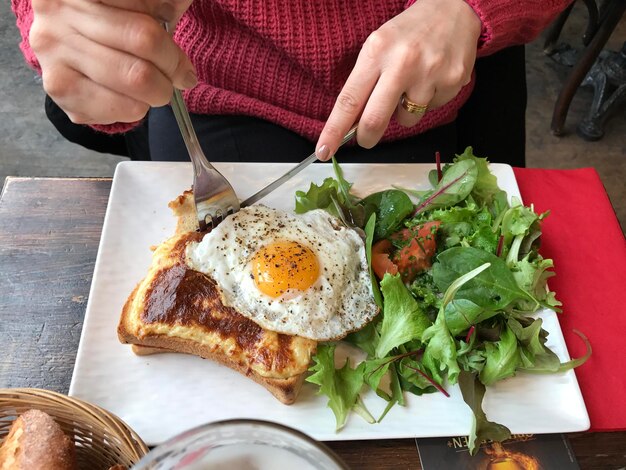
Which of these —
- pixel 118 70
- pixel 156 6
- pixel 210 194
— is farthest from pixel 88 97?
pixel 210 194

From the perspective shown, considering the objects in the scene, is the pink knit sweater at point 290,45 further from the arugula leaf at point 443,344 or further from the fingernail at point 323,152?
the arugula leaf at point 443,344

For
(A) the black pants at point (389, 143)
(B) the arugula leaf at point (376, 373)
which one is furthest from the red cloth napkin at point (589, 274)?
(B) the arugula leaf at point (376, 373)

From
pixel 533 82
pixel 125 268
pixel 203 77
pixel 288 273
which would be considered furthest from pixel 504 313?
pixel 533 82

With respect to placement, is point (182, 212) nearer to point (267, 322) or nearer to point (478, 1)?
point (267, 322)

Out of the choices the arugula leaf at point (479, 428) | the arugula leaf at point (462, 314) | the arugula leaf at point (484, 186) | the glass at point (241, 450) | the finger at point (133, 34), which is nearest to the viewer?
the glass at point (241, 450)

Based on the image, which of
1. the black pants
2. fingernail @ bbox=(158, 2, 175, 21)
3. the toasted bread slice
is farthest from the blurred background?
fingernail @ bbox=(158, 2, 175, 21)

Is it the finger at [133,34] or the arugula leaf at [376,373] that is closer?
the finger at [133,34]

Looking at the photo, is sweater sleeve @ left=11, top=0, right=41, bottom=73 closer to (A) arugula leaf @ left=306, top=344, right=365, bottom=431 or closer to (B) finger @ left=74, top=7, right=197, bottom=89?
(B) finger @ left=74, top=7, right=197, bottom=89
